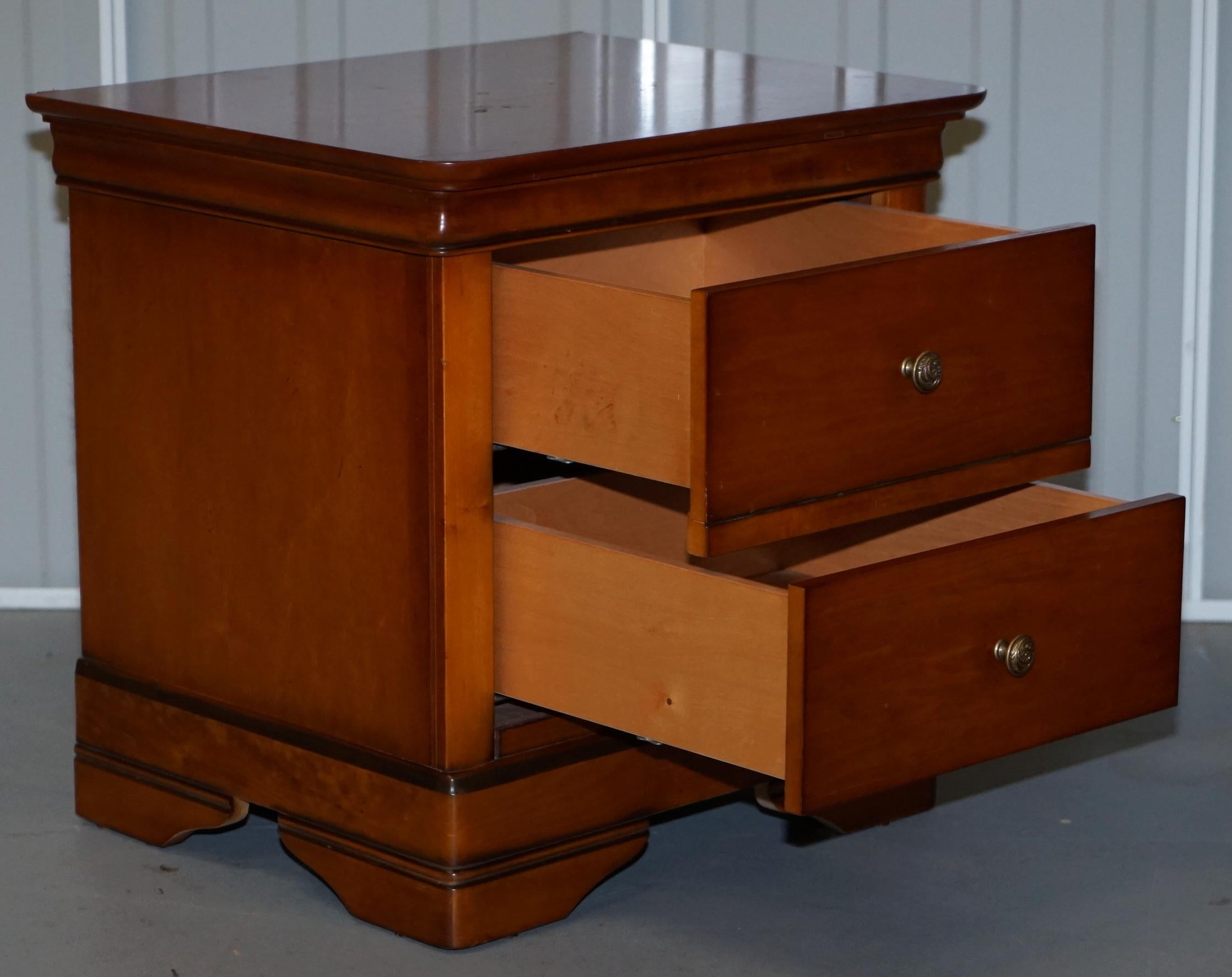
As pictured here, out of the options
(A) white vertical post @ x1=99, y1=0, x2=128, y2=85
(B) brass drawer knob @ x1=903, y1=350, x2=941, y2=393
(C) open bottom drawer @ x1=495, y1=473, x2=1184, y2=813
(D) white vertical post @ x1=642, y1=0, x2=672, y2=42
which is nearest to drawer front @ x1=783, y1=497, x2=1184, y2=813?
(C) open bottom drawer @ x1=495, y1=473, x2=1184, y2=813

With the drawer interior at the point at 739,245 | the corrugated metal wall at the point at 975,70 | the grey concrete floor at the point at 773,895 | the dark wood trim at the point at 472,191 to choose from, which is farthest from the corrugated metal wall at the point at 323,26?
the grey concrete floor at the point at 773,895

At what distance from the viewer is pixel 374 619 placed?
1.65 m

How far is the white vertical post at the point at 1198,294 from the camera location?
8.13 ft

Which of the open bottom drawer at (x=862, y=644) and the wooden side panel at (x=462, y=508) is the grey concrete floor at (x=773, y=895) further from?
the wooden side panel at (x=462, y=508)

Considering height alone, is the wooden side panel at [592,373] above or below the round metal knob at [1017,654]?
above

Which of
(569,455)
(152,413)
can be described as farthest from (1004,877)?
(152,413)

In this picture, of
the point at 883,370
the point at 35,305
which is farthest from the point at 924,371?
the point at 35,305

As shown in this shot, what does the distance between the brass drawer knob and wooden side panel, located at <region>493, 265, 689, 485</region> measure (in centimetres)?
17

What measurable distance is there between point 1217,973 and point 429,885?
0.59m

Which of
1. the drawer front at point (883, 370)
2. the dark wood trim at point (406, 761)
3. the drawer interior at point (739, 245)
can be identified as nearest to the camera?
the drawer front at point (883, 370)

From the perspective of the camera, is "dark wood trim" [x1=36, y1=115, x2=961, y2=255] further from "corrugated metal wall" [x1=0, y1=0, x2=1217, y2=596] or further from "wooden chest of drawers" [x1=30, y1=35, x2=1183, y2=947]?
"corrugated metal wall" [x1=0, y1=0, x2=1217, y2=596]

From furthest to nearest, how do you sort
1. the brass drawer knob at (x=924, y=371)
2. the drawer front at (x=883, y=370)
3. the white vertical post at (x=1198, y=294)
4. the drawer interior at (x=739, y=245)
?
the white vertical post at (x=1198, y=294) < the drawer interior at (x=739, y=245) < the brass drawer knob at (x=924, y=371) < the drawer front at (x=883, y=370)

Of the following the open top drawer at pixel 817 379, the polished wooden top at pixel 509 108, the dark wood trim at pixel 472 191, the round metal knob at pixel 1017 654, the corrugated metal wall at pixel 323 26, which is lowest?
the round metal knob at pixel 1017 654

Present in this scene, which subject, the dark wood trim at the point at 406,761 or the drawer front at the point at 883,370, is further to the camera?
the dark wood trim at the point at 406,761
